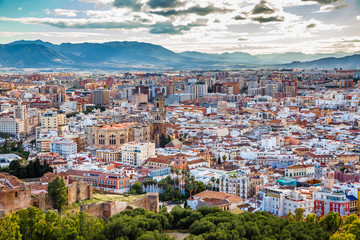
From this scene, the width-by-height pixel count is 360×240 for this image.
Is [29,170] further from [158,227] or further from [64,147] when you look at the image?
[158,227]

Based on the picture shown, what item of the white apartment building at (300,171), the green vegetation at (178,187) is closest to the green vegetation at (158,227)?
the green vegetation at (178,187)

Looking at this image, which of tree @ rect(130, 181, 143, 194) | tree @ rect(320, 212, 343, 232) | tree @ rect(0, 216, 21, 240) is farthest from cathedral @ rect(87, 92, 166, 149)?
tree @ rect(0, 216, 21, 240)

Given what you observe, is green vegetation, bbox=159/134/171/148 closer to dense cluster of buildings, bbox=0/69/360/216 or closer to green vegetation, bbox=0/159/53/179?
dense cluster of buildings, bbox=0/69/360/216

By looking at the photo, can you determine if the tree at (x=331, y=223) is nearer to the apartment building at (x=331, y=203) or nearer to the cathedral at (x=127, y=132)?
the apartment building at (x=331, y=203)

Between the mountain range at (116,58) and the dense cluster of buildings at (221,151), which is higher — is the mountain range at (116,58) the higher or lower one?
the higher one

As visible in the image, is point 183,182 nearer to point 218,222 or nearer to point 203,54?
point 218,222

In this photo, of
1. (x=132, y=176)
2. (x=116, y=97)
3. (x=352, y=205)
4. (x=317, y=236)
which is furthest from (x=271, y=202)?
(x=116, y=97)

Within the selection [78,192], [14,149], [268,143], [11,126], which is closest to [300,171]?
[268,143]
